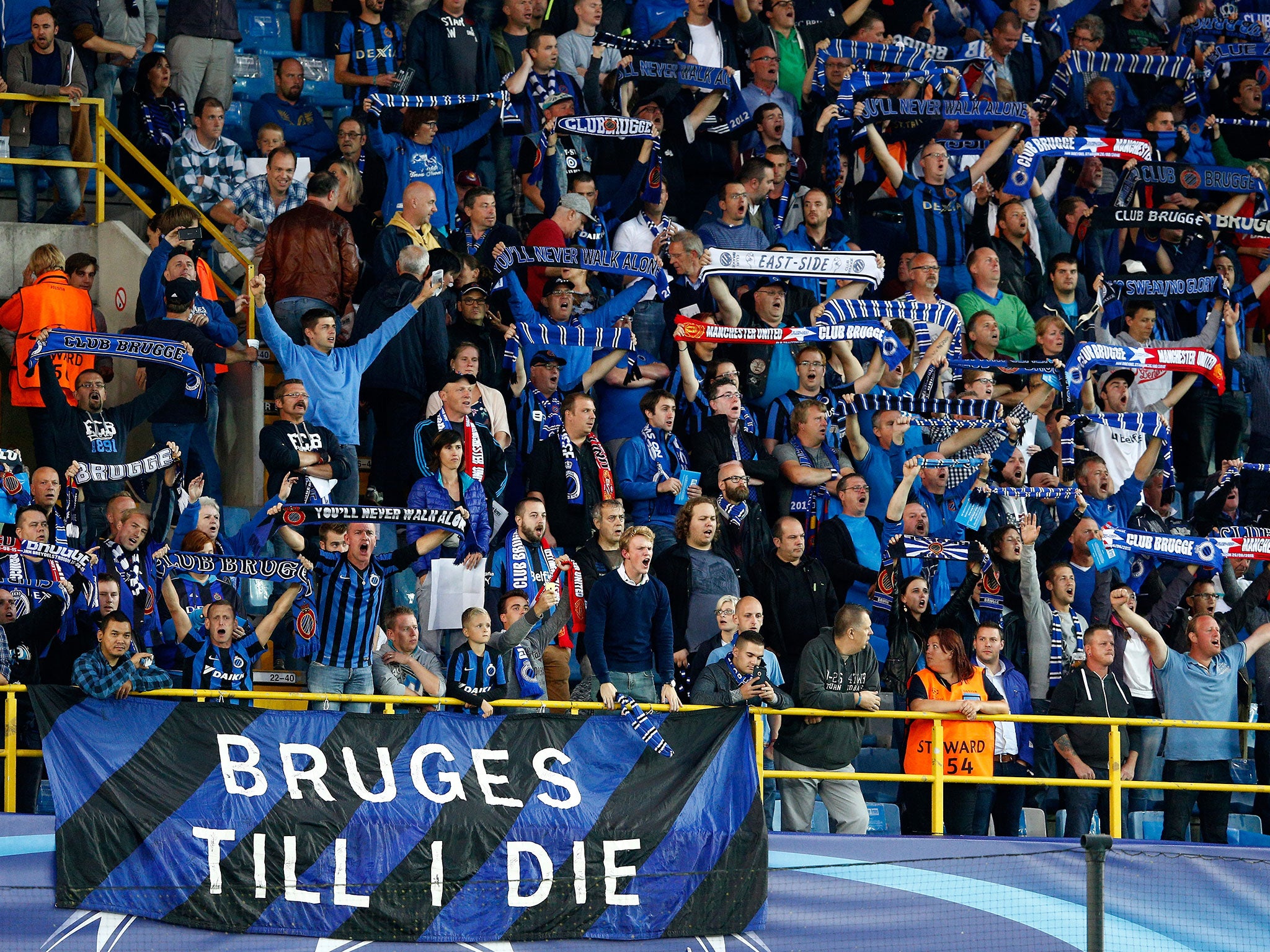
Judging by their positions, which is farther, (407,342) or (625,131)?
(625,131)

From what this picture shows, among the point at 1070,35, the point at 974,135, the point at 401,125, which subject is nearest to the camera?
the point at 401,125

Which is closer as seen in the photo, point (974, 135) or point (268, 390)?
point (268, 390)

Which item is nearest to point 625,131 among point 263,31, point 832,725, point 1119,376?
point 263,31

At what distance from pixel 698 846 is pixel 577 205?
566 cm

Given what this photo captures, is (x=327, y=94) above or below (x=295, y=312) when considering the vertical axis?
above

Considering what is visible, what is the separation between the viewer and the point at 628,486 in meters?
14.1

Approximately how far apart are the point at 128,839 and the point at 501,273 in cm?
534

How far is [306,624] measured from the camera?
11.9 m

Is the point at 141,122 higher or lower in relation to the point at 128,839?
higher

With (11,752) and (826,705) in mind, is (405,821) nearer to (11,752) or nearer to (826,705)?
(11,752)

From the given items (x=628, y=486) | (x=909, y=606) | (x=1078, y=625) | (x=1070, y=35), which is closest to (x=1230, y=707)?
(x=1078, y=625)

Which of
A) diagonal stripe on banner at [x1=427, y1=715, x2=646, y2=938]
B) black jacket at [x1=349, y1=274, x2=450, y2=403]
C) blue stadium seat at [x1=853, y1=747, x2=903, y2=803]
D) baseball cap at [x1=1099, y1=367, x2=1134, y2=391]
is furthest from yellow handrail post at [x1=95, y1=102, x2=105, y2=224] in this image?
baseball cap at [x1=1099, y1=367, x2=1134, y2=391]

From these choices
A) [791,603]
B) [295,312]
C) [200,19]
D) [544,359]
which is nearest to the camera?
[791,603]

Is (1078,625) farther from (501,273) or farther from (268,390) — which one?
(268,390)
